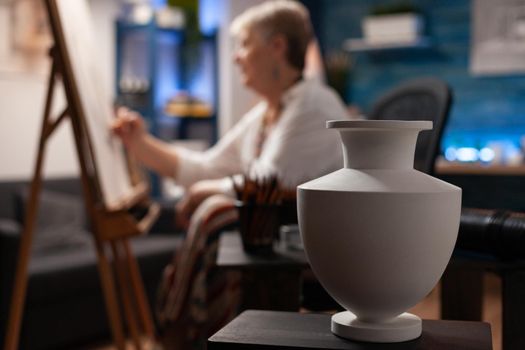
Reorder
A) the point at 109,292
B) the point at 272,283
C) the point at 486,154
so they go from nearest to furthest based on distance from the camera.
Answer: the point at 272,283
the point at 109,292
the point at 486,154

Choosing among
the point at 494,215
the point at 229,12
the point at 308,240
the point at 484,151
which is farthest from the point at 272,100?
the point at 229,12

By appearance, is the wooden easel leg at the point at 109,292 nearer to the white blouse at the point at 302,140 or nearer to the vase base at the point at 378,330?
the white blouse at the point at 302,140

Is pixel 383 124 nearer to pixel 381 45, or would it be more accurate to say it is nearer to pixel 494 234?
pixel 494 234

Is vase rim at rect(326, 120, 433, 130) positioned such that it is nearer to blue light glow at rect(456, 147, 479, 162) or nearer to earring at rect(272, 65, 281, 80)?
earring at rect(272, 65, 281, 80)

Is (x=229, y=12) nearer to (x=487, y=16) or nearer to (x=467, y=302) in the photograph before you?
(x=487, y=16)

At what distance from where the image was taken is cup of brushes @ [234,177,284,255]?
64.0 inches

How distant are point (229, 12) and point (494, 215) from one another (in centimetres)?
467

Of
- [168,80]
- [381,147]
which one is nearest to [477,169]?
[168,80]

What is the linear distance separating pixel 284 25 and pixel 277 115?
302 millimetres

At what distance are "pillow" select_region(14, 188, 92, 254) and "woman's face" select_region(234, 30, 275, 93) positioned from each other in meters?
1.64

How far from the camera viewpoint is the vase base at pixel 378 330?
926mm

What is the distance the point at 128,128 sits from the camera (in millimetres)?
2666

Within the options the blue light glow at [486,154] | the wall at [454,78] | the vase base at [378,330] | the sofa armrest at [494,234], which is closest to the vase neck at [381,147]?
the vase base at [378,330]

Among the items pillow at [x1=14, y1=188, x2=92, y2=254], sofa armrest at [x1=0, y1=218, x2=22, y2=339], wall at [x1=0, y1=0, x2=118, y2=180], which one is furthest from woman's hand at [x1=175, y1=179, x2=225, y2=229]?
wall at [x1=0, y1=0, x2=118, y2=180]
